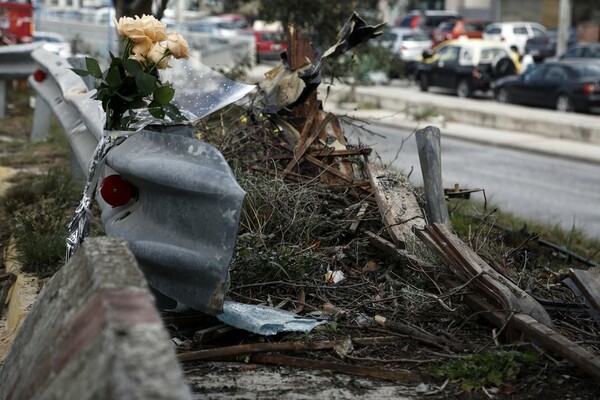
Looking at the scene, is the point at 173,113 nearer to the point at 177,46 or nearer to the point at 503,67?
the point at 177,46

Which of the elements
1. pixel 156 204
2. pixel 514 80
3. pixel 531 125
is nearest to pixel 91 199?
pixel 156 204

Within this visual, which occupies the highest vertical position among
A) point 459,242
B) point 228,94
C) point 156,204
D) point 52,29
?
point 228,94

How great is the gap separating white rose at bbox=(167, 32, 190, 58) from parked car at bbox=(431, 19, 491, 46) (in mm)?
40161

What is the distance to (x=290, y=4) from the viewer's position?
1563cm

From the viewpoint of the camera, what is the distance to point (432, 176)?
5.63 metres

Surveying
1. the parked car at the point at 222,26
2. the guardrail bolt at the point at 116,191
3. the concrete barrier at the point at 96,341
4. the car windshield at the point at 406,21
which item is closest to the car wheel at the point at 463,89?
the car windshield at the point at 406,21

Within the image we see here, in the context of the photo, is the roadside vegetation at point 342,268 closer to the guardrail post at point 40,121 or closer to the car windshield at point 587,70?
the guardrail post at point 40,121

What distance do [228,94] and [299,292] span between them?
1.05 meters

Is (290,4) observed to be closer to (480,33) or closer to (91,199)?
(91,199)

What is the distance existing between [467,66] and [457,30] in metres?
16.3

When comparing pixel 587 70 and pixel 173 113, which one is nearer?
pixel 173 113

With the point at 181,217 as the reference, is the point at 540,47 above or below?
below

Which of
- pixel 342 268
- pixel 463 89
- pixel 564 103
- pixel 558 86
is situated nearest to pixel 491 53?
pixel 463 89

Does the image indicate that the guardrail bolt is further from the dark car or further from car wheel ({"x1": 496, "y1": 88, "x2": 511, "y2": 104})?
car wheel ({"x1": 496, "y1": 88, "x2": 511, "y2": 104})
